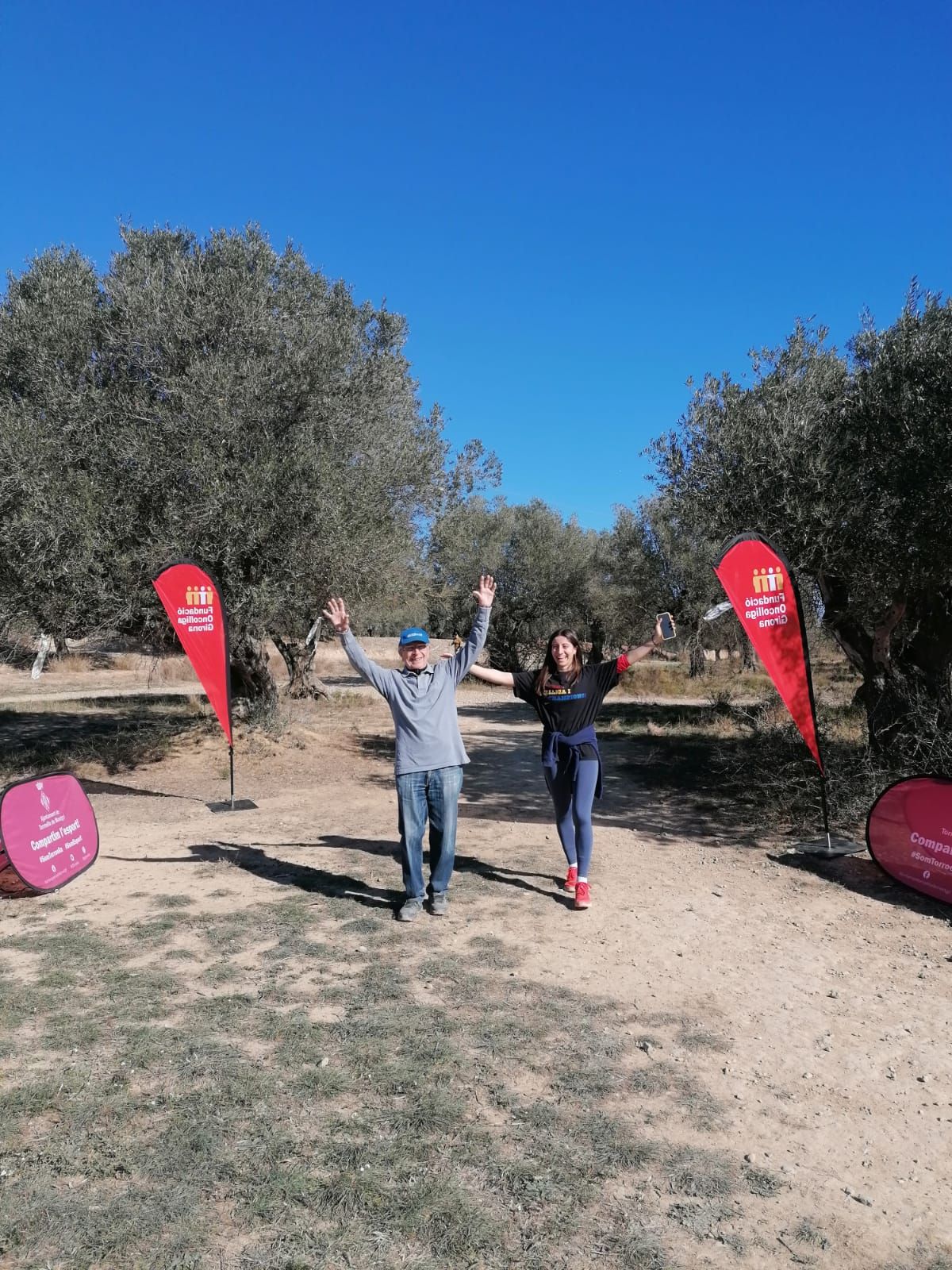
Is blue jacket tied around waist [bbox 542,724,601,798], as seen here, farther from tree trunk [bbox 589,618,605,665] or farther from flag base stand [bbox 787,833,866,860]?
tree trunk [bbox 589,618,605,665]

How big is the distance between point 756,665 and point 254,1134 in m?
27.6

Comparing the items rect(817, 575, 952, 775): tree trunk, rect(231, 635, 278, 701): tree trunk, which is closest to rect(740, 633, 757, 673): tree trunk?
rect(817, 575, 952, 775): tree trunk

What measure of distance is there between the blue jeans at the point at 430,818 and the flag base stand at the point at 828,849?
3192 millimetres

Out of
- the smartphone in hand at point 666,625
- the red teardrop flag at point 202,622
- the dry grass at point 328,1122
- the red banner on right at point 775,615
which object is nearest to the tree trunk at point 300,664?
the red teardrop flag at point 202,622

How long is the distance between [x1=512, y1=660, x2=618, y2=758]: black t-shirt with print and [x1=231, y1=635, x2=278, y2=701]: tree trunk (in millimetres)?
7528

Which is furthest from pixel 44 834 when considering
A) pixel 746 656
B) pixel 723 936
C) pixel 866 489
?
pixel 746 656

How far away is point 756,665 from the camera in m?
28.7

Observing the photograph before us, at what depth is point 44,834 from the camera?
634 centimetres

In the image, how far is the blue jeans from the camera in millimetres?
5465

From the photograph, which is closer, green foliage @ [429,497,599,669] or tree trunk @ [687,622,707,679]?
tree trunk @ [687,622,707,679]

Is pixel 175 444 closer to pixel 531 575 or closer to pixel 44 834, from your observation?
pixel 44 834

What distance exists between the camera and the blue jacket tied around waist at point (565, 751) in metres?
5.73

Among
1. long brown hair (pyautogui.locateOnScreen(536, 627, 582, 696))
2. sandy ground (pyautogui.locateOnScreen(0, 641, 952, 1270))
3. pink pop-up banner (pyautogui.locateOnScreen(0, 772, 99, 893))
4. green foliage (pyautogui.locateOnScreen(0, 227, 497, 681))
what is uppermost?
green foliage (pyautogui.locateOnScreen(0, 227, 497, 681))

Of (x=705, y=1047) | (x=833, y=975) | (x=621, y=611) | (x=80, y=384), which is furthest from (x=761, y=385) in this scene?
(x=621, y=611)
